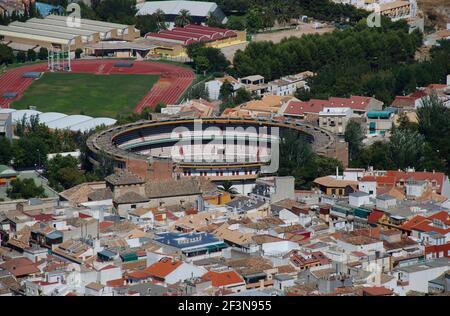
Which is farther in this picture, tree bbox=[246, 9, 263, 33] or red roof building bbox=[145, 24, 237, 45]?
tree bbox=[246, 9, 263, 33]

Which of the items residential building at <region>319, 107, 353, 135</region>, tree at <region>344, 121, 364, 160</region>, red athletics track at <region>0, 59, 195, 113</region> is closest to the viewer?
tree at <region>344, 121, 364, 160</region>

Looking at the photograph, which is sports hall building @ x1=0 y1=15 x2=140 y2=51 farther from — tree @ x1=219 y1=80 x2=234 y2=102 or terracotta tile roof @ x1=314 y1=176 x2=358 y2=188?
terracotta tile roof @ x1=314 y1=176 x2=358 y2=188

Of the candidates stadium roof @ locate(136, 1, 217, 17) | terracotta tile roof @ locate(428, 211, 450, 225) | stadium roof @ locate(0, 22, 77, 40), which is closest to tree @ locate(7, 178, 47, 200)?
terracotta tile roof @ locate(428, 211, 450, 225)

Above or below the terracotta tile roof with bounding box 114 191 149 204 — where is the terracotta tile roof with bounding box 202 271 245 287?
below

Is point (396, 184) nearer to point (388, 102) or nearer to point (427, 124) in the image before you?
point (427, 124)

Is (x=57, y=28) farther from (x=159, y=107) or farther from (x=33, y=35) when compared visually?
(x=159, y=107)

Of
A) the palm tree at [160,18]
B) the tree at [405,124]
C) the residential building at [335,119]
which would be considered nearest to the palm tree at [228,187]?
the tree at [405,124]

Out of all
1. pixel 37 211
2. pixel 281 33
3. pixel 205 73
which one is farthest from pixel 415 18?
pixel 37 211
